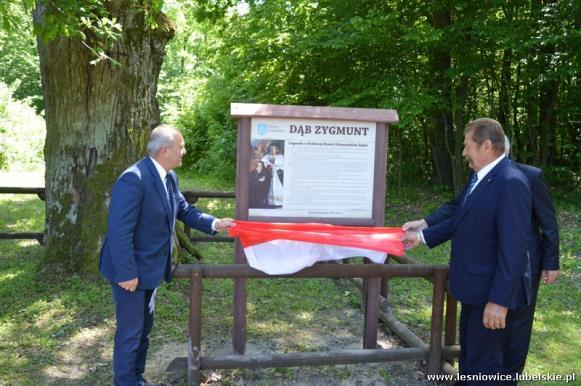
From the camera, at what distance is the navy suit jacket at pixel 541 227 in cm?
350

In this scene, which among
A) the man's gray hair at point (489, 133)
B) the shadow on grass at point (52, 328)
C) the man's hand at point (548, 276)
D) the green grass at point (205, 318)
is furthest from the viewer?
the green grass at point (205, 318)

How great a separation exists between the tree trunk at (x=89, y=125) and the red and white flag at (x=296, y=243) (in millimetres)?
2670

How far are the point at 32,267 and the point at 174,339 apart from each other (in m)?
2.90

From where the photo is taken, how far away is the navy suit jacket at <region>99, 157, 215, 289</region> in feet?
11.3

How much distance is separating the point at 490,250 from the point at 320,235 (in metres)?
1.16

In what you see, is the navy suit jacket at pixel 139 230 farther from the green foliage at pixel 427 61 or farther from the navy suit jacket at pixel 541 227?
the green foliage at pixel 427 61

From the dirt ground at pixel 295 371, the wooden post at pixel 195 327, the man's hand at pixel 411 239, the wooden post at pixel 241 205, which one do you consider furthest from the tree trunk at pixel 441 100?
the wooden post at pixel 195 327

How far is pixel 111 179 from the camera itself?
19.9 ft

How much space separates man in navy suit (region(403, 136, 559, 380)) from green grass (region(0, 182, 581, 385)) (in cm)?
107

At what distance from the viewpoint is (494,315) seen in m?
3.31

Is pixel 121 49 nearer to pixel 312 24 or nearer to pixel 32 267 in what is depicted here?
pixel 32 267

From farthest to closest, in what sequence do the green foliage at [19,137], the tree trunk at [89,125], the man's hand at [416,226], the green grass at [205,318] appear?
the green foliage at [19,137]
the tree trunk at [89,125]
the green grass at [205,318]
the man's hand at [416,226]

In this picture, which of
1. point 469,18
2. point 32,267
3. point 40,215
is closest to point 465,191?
point 32,267

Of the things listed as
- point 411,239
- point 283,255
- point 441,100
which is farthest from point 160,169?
point 441,100
